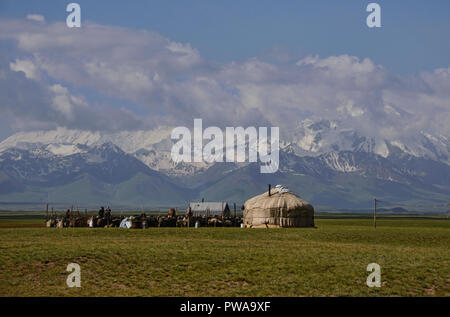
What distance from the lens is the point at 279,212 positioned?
85875 mm

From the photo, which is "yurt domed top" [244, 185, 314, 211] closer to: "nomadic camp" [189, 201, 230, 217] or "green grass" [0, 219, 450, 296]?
"green grass" [0, 219, 450, 296]

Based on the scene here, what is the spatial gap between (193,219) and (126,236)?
27.6 meters

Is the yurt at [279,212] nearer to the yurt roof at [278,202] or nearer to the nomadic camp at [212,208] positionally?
the yurt roof at [278,202]

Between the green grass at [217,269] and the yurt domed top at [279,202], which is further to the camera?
the yurt domed top at [279,202]

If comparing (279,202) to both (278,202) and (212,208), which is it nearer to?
(278,202)

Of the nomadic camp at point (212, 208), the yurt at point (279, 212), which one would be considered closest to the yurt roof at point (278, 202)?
the yurt at point (279, 212)

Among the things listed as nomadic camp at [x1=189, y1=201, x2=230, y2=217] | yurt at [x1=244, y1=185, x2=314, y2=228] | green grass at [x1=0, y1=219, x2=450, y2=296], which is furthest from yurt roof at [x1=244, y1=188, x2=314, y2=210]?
nomadic camp at [x1=189, y1=201, x2=230, y2=217]

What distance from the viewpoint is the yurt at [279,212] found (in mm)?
85750

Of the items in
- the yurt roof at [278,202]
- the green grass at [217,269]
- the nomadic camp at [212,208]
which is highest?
the yurt roof at [278,202]

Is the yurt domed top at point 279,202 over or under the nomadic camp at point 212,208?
over

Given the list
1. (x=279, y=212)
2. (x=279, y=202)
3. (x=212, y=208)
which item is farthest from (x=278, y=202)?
(x=212, y=208)

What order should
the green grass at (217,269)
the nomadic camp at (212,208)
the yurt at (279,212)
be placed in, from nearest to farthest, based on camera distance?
1. the green grass at (217,269)
2. the yurt at (279,212)
3. the nomadic camp at (212,208)

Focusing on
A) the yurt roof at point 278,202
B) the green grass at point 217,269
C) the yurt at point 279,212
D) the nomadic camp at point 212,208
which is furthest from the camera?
the nomadic camp at point 212,208
